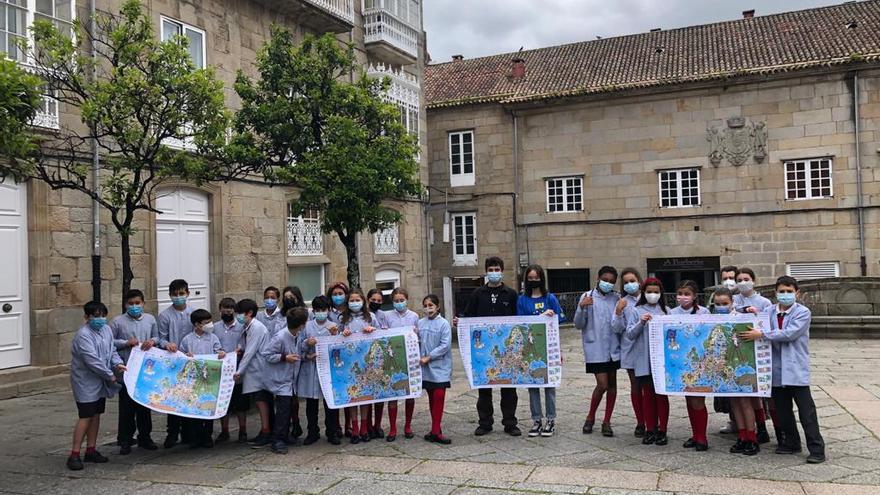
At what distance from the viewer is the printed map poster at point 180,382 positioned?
6.73 m

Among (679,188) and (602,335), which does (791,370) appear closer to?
(602,335)

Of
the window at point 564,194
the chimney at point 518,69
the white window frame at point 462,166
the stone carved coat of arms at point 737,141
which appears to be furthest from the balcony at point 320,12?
the stone carved coat of arms at point 737,141

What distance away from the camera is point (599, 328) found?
279 inches

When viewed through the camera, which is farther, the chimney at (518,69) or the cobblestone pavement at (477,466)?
the chimney at (518,69)

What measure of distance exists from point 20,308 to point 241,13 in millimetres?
7437

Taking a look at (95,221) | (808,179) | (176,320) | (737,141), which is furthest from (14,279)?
(808,179)

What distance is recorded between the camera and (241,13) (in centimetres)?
1505

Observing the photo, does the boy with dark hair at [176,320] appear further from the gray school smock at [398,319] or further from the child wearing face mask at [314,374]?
the gray school smock at [398,319]

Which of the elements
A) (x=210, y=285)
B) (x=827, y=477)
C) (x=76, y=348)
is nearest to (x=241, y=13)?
(x=210, y=285)

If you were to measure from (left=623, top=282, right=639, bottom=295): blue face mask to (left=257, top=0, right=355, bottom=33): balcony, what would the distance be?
11547 millimetres

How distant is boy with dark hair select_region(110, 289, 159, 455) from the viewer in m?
7.07

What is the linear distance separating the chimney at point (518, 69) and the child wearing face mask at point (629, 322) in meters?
18.7

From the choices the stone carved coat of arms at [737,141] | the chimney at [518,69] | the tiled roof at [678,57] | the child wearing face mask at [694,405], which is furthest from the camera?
the chimney at [518,69]

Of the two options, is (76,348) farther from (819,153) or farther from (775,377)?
(819,153)
